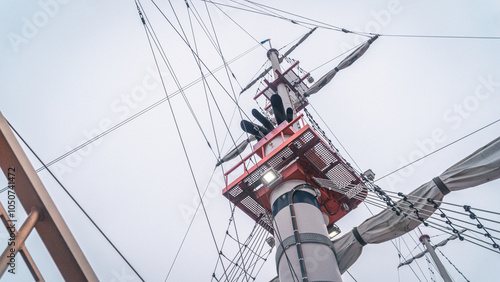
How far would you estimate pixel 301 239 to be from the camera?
16.7 feet

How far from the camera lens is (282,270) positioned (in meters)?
4.93

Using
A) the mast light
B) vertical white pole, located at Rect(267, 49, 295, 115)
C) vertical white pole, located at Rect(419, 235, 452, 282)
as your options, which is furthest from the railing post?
vertical white pole, located at Rect(419, 235, 452, 282)

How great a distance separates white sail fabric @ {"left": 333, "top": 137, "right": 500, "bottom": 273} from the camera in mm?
5191

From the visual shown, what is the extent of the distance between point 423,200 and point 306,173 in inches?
94.4

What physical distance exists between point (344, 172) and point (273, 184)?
1670 mm

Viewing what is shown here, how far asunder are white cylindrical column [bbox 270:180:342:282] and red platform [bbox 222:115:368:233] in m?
0.55

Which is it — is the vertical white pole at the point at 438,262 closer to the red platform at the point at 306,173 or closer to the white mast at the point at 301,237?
the red platform at the point at 306,173

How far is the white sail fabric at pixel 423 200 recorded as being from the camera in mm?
5191

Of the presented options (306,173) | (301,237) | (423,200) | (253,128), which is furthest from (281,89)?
(301,237)

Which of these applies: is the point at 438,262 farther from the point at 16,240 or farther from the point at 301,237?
the point at 16,240

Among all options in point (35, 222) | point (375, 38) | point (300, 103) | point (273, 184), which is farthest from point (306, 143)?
point (375, 38)

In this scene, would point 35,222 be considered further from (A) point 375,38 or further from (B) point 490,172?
(A) point 375,38

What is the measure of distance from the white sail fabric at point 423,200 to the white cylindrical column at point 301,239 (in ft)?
5.13

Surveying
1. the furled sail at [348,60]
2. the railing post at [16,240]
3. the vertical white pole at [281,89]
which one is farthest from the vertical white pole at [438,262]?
the railing post at [16,240]
